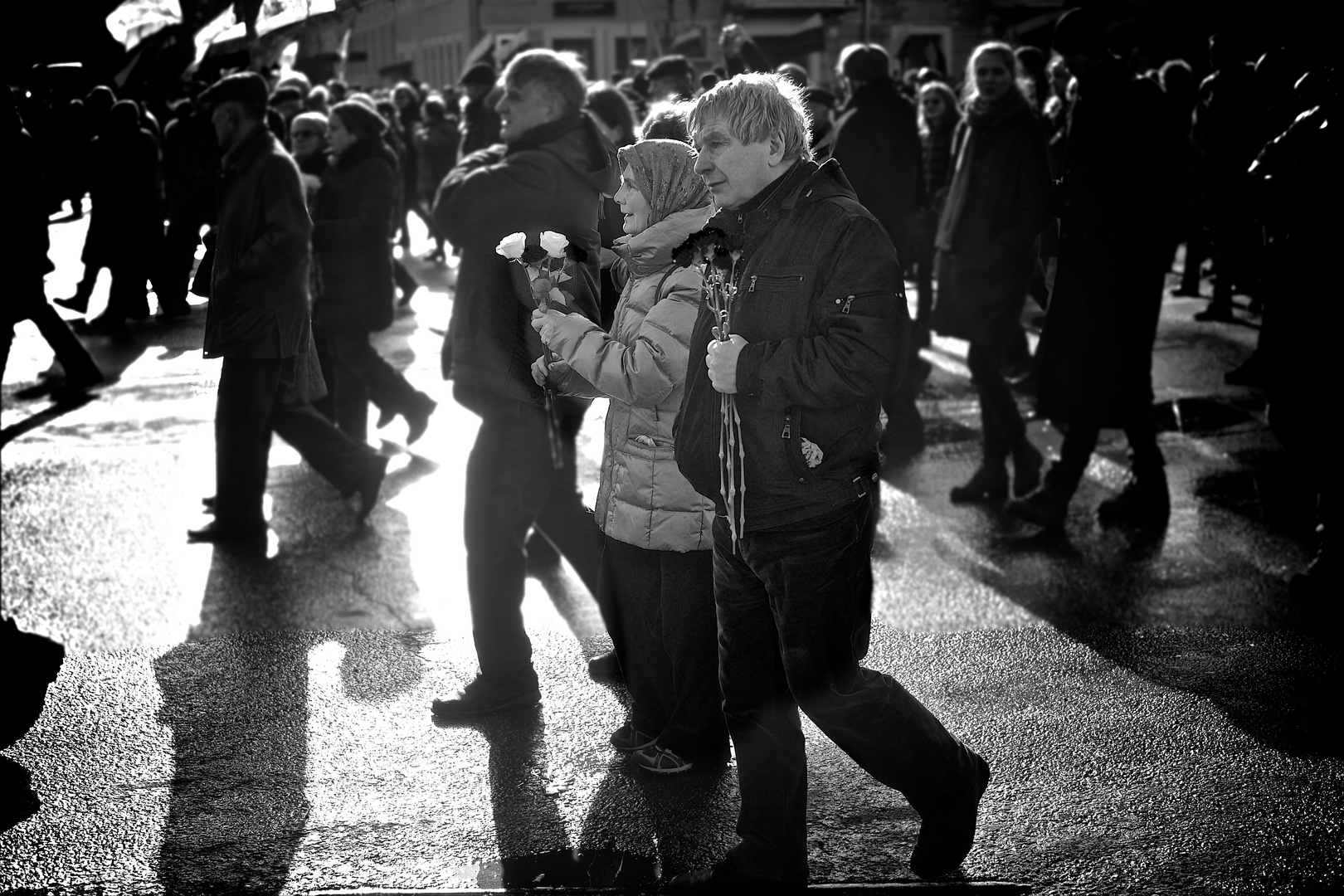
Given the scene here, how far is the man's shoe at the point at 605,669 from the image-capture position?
518cm

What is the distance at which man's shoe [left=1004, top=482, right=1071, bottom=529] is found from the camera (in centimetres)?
694

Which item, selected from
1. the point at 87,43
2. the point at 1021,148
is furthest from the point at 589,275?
the point at 1021,148

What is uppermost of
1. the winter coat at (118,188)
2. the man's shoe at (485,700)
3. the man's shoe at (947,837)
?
the winter coat at (118,188)

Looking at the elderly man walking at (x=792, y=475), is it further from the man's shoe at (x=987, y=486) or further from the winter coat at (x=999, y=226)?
the man's shoe at (x=987, y=486)

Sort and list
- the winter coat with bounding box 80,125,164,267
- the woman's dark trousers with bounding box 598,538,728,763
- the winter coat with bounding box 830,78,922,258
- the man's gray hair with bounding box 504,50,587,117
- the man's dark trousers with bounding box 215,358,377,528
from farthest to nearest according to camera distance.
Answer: the winter coat with bounding box 830,78,922,258, the winter coat with bounding box 80,125,164,267, the man's dark trousers with bounding box 215,358,377,528, the man's gray hair with bounding box 504,50,587,117, the woman's dark trousers with bounding box 598,538,728,763

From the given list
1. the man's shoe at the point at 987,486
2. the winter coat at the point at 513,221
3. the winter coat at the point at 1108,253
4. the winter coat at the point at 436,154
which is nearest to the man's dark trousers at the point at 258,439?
the winter coat at the point at 513,221

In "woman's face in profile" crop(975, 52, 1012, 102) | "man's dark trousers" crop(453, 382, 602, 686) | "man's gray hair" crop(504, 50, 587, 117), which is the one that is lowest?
"man's dark trousers" crop(453, 382, 602, 686)

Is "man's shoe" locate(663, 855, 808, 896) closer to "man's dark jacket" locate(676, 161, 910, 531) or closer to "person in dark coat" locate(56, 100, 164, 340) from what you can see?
"man's dark jacket" locate(676, 161, 910, 531)

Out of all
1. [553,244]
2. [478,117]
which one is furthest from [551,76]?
[478,117]

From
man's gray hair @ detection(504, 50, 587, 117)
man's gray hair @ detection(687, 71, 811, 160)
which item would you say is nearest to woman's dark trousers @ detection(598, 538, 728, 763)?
man's gray hair @ detection(687, 71, 811, 160)

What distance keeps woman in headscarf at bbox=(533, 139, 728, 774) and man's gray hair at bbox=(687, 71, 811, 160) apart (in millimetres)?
411

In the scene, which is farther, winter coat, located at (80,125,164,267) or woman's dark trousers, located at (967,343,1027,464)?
winter coat, located at (80,125,164,267)

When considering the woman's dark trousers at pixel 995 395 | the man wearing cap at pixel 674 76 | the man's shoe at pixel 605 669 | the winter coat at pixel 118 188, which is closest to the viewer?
the man's shoe at pixel 605 669

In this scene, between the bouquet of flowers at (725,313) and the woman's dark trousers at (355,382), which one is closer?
the bouquet of flowers at (725,313)
